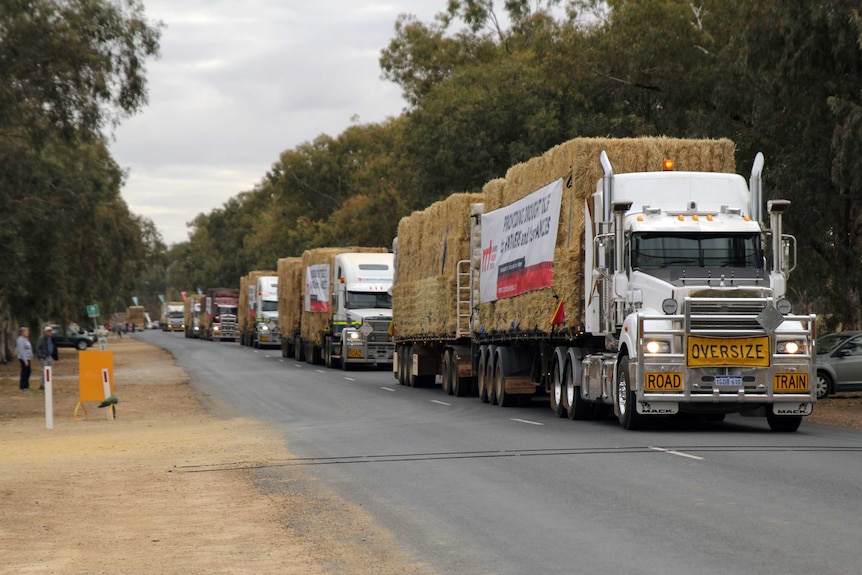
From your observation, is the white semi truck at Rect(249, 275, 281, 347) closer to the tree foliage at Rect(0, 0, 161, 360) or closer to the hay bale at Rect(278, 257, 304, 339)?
the hay bale at Rect(278, 257, 304, 339)

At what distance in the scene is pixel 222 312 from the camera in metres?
96.9

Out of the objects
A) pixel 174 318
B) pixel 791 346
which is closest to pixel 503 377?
pixel 791 346

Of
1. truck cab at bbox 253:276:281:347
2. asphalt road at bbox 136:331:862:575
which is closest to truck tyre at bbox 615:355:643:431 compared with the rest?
asphalt road at bbox 136:331:862:575

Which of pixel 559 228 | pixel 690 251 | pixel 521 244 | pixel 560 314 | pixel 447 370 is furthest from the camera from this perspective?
pixel 447 370

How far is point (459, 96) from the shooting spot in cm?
5438

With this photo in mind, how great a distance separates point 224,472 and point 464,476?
320 centimetres

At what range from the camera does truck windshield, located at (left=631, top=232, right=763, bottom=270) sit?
2011 centimetres

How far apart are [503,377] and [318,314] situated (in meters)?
24.9

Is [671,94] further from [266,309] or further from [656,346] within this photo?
[266,309]

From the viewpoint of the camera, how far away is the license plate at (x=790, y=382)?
1922cm

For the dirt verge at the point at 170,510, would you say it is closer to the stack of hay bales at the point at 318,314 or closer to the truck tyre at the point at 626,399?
the truck tyre at the point at 626,399

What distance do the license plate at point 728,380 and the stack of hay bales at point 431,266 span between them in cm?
1285

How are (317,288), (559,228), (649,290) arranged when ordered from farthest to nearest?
(317,288), (559,228), (649,290)

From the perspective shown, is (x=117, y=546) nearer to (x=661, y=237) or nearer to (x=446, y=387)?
(x=661, y=237)
